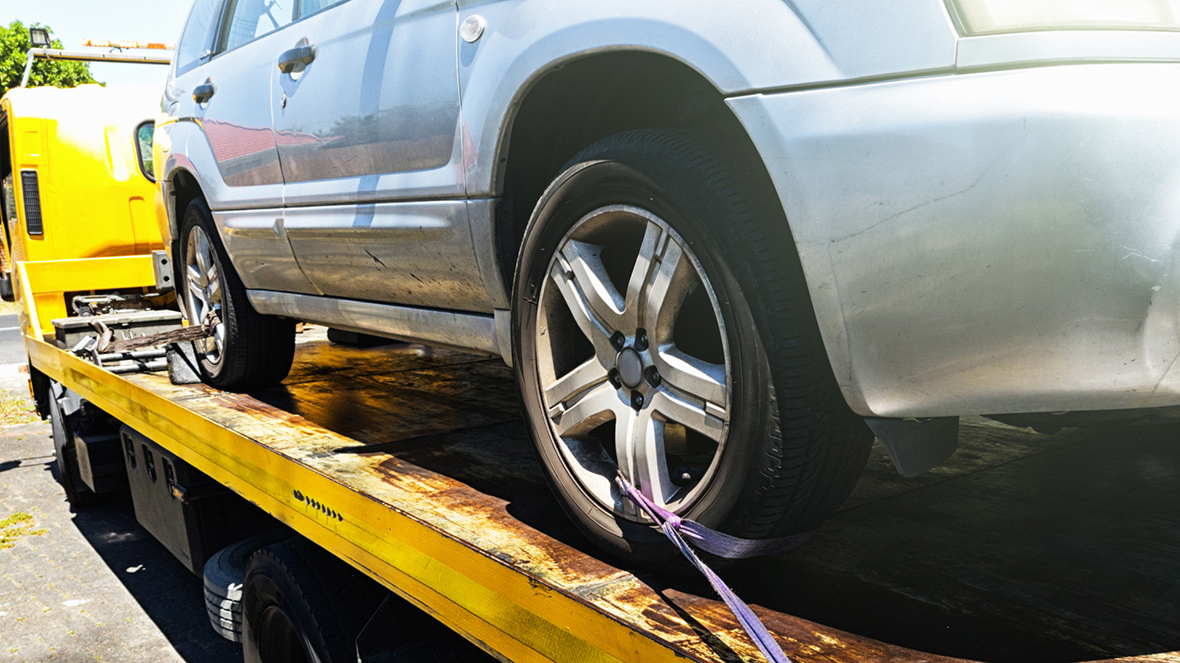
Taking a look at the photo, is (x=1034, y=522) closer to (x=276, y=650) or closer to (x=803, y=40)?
(x=803, y=40)

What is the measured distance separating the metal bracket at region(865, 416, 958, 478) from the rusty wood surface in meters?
0.21

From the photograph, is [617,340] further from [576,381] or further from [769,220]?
[769,220]

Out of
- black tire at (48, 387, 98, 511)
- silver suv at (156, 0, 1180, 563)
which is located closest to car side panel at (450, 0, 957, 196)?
silver suv at (156, 0, 1180, 563)

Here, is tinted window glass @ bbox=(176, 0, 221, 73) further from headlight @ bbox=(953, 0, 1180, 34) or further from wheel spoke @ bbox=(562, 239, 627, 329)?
headlight @ bbox=(953, 0, 1180, 34)

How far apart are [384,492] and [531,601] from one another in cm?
66

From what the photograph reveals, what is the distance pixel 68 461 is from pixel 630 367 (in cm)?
501

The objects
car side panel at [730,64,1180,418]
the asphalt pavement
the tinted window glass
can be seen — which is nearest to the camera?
car side panel at [730,64,1180,418]

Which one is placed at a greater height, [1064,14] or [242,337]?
[1064,14]

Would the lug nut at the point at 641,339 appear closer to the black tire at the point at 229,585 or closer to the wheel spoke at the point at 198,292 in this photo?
the black tire at the point at 229,585

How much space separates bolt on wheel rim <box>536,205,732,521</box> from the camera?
1540 mm

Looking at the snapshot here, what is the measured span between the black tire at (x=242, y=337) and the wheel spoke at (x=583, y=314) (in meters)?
2.02

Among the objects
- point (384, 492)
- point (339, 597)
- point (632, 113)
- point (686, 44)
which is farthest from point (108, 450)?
point (686, 44)

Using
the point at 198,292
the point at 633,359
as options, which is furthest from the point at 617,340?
the point at 198,292

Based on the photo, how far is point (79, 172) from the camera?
5.90m
